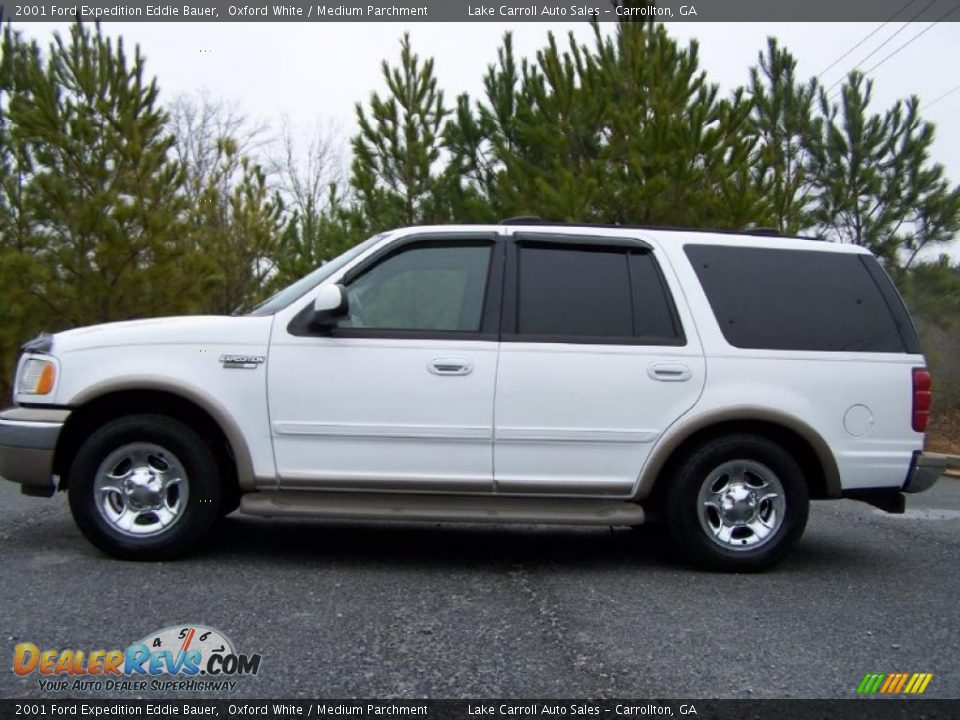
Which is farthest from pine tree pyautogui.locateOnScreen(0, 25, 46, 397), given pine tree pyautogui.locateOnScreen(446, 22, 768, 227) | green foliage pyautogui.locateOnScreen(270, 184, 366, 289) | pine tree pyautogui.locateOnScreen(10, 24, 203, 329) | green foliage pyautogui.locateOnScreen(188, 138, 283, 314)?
pine tree pyautogui.locateOnScreen(446, 22, 768, 227)

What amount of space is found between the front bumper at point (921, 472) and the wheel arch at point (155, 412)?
365cm

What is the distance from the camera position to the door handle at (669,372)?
18.0ft

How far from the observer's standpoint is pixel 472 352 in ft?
17.7

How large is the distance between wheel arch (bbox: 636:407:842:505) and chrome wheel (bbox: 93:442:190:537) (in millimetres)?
2499

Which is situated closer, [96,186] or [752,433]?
[752,433]

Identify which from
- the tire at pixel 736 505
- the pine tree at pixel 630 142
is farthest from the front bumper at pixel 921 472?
the pine tree at pixel 630 142

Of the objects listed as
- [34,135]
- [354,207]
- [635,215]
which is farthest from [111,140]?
[635,215]

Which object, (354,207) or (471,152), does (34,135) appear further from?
(471,152)

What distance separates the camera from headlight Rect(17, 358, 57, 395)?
17.6 ft

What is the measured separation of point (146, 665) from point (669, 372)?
120 inches

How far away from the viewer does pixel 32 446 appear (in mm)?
5277

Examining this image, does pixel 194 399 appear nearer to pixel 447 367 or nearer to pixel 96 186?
pixel 447 367

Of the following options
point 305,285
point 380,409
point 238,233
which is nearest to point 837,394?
point 380,409

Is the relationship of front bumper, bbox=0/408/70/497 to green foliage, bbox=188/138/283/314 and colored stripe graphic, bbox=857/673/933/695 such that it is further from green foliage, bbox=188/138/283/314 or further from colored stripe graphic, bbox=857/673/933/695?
green foliage, bbox=188/138/283/314
